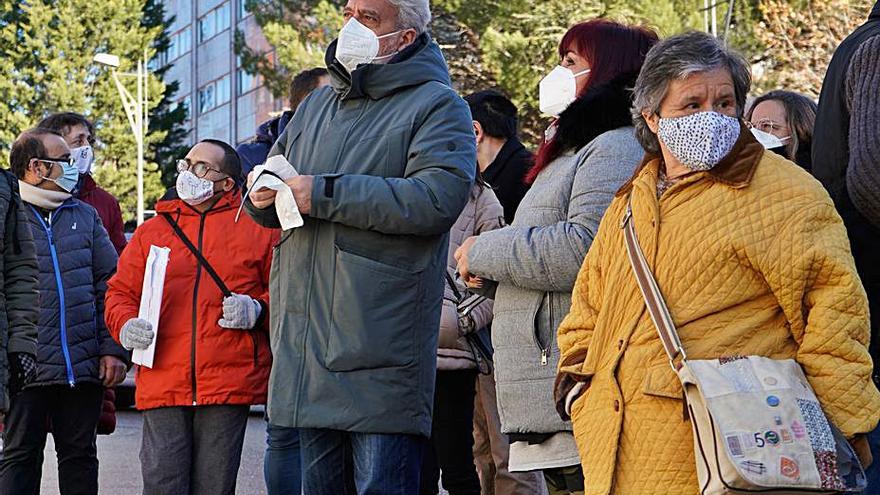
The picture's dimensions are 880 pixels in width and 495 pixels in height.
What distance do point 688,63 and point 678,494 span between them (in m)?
1.19

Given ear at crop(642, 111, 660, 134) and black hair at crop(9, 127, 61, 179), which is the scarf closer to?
black hair at crop(9, 127, 61, 179)

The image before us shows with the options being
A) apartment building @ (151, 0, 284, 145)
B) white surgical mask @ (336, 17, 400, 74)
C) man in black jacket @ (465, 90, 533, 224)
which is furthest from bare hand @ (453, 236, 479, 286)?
apartment building @ (151, 0, 284, 145)

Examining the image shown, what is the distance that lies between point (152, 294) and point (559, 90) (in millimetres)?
2297

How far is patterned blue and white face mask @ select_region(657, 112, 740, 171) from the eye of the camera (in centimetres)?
404

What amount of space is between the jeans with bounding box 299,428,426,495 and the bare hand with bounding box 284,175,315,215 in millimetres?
719

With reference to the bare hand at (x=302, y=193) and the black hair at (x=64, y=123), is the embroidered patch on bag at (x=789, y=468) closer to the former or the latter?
the bare hand at (x=302, y=193)

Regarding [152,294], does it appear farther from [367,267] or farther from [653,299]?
[653,299]

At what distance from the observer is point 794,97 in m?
7.02

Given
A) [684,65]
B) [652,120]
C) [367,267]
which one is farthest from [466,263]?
[684,65]

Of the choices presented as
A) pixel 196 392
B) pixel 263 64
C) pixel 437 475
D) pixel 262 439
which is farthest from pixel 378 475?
pixel 263 64

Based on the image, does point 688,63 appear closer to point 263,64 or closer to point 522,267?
point 522,267

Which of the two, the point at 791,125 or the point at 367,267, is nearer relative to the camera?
the point at 367,267

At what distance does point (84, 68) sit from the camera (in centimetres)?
5312

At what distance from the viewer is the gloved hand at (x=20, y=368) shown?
20.7 ft
